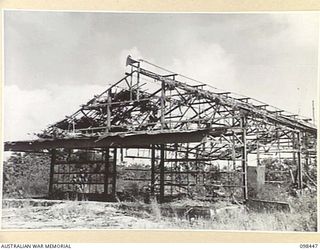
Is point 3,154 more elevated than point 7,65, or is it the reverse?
point 7,65

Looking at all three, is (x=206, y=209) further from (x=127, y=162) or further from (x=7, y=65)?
(x=7, y=65)

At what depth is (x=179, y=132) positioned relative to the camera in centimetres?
159

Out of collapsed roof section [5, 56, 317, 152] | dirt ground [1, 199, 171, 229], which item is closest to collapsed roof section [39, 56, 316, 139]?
collapsed roof section [5, 56, 317, 152]

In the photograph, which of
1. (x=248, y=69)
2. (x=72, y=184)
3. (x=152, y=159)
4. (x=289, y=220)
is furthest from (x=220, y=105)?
(x=72, y=184)

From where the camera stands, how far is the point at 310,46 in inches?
58.9

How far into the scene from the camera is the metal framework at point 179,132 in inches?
60.6

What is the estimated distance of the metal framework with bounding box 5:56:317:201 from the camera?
1.54 meters

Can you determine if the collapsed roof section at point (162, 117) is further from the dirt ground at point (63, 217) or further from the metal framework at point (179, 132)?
the dirt ground at point (63, 217)

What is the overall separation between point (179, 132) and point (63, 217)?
42cm

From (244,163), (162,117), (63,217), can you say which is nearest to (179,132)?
(162,117)

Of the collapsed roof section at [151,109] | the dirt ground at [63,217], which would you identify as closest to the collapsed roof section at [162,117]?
the collapsed roof section at [151,109]

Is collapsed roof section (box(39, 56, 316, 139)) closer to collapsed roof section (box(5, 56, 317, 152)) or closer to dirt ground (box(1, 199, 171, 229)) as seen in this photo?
collapsed roof section (box(5, 56, 317, 152))

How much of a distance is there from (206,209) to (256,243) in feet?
0.55

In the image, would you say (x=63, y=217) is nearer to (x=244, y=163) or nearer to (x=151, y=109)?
(x=151, y=109)
